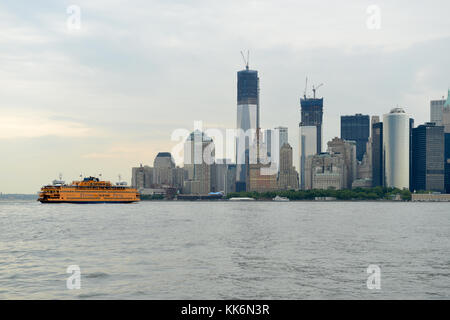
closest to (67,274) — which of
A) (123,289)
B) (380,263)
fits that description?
(123,289)

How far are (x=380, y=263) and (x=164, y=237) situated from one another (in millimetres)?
33579
